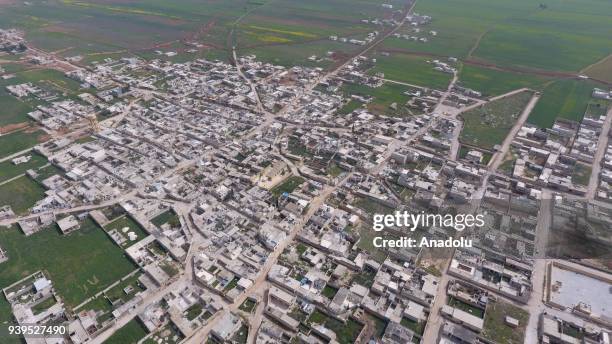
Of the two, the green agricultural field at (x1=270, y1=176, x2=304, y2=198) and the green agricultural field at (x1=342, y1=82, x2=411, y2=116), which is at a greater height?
the green agricultural field at (x1=342, y1=82, x2=411, y2=116)

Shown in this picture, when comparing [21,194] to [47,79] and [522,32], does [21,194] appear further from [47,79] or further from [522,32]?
[522,32]

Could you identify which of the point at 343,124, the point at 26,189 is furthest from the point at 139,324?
the point at 343,124

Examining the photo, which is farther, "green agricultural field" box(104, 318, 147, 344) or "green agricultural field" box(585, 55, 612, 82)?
"green agricultural field" box(585, 55, 612, 82)

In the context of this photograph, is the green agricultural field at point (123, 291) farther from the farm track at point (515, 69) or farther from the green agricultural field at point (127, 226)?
the farm track at point (515, 69)

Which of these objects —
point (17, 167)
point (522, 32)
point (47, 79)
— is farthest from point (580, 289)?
point (47, 79)

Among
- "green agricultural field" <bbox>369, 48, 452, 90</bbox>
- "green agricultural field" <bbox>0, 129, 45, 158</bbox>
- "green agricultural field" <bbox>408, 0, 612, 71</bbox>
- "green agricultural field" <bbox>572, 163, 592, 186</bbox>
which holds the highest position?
"green agricultural field" <bbox>408, 0, 612, 71</bbox>

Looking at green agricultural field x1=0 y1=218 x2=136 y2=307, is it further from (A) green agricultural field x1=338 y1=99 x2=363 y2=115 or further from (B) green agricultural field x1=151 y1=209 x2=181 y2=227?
(A) green agricultural field x1=338 y1=99 x2=363 y2=115

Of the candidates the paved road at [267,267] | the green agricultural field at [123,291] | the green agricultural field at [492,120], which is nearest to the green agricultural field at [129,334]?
the green agricultural field at [123,291]

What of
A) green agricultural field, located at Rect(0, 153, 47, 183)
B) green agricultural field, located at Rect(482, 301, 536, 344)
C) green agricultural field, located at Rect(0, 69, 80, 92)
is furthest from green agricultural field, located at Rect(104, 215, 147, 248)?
green agricultural field, located at Rect(0, 69, 80, 92)
